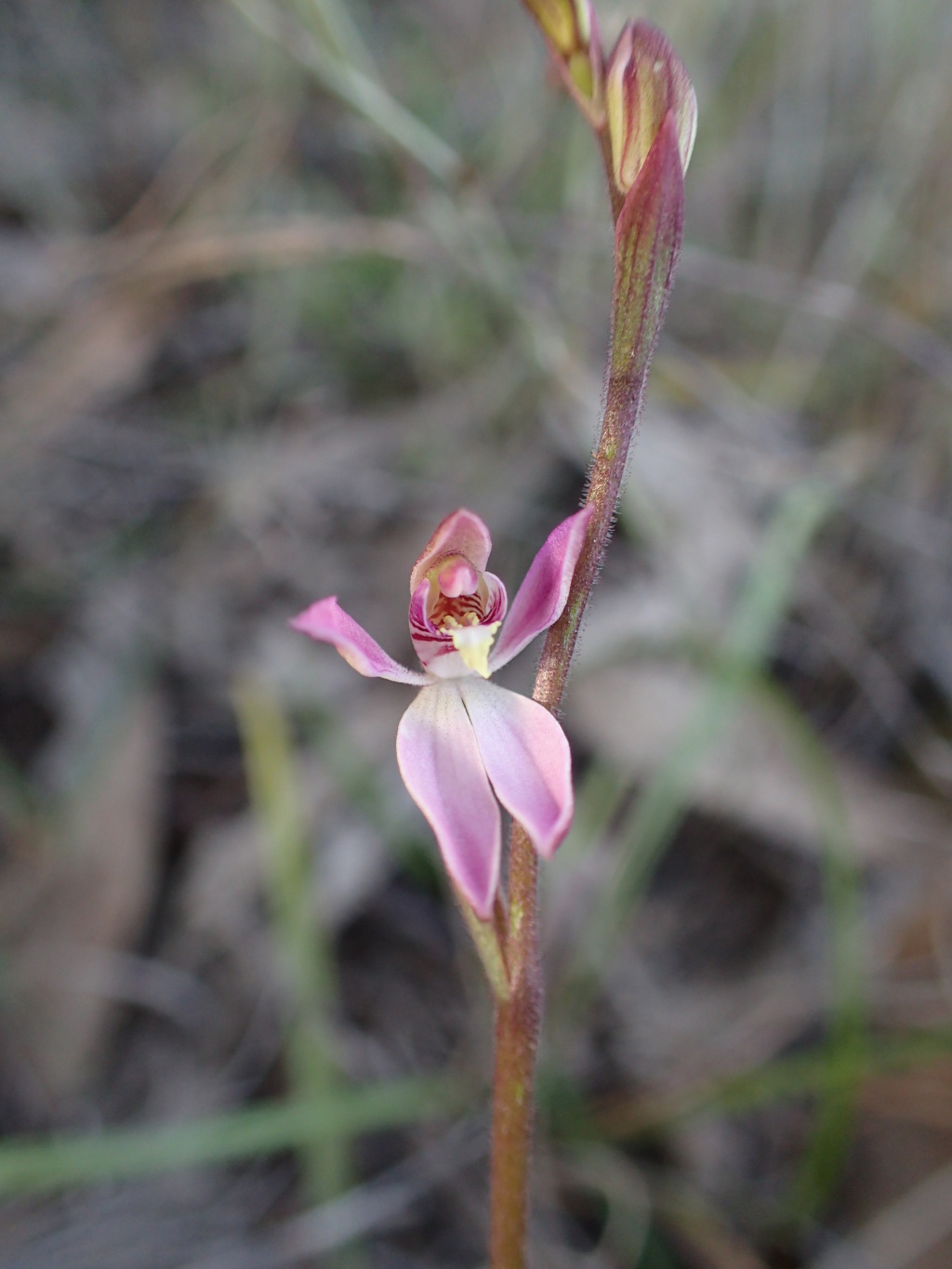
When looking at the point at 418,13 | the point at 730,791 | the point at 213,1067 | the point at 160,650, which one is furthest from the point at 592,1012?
the point at 418,13

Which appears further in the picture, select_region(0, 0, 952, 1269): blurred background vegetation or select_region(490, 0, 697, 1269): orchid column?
select_region(0, 0, 952, 1269): blurred background vegetation

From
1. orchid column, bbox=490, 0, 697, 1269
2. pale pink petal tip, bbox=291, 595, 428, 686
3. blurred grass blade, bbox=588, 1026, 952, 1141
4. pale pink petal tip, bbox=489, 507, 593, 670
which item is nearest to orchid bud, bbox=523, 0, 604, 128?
orchid column, bbox=490, 0, 697, 1269

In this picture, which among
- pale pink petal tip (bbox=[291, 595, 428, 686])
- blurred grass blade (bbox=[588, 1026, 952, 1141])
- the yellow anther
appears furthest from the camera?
blurred grass blade (bbox=[588, 1026, 952, 1141])

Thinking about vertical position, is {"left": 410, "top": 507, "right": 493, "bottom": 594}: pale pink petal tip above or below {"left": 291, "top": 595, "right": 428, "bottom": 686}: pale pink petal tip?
above

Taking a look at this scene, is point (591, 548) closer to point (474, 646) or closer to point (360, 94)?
point (474, 646)

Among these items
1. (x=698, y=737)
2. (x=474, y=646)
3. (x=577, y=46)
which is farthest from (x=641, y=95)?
(x=698, y=737)

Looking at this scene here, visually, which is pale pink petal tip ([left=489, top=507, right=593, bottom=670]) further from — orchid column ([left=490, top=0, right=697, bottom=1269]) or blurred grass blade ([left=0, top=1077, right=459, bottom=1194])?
blurred grass blade ([left=0, top=1077, right=459, bottom=1194])
